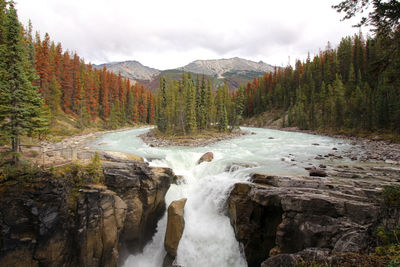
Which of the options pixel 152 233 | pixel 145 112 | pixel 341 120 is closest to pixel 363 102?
pixel 341 120

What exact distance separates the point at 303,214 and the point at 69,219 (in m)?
12.8

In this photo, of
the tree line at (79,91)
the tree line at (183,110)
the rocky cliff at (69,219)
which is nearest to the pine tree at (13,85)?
the rocky cliff at (69,219)

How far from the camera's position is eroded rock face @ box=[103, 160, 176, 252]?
12.9m

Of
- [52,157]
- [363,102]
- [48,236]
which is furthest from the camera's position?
[363,102]

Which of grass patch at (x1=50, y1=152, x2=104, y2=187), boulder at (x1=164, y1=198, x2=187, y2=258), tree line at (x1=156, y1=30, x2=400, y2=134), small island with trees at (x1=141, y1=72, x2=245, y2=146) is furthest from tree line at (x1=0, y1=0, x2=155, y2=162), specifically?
small island with trees at (x1=141, y1=72, x2=245, y2=146)

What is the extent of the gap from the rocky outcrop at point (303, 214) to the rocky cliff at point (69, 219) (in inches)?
294

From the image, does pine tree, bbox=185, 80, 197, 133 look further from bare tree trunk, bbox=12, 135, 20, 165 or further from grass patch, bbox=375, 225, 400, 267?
grass patch, bbox=375, 225, 400, 267

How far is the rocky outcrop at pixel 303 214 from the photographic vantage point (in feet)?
27.2

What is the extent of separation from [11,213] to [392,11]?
19585 mm

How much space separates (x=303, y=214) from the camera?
31.6 feet

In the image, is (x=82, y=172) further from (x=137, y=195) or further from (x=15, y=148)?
(x=137, y=195)

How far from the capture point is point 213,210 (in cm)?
A: 1401

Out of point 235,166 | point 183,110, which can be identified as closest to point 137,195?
point 235,166

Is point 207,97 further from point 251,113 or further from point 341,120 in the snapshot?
point 251,113
